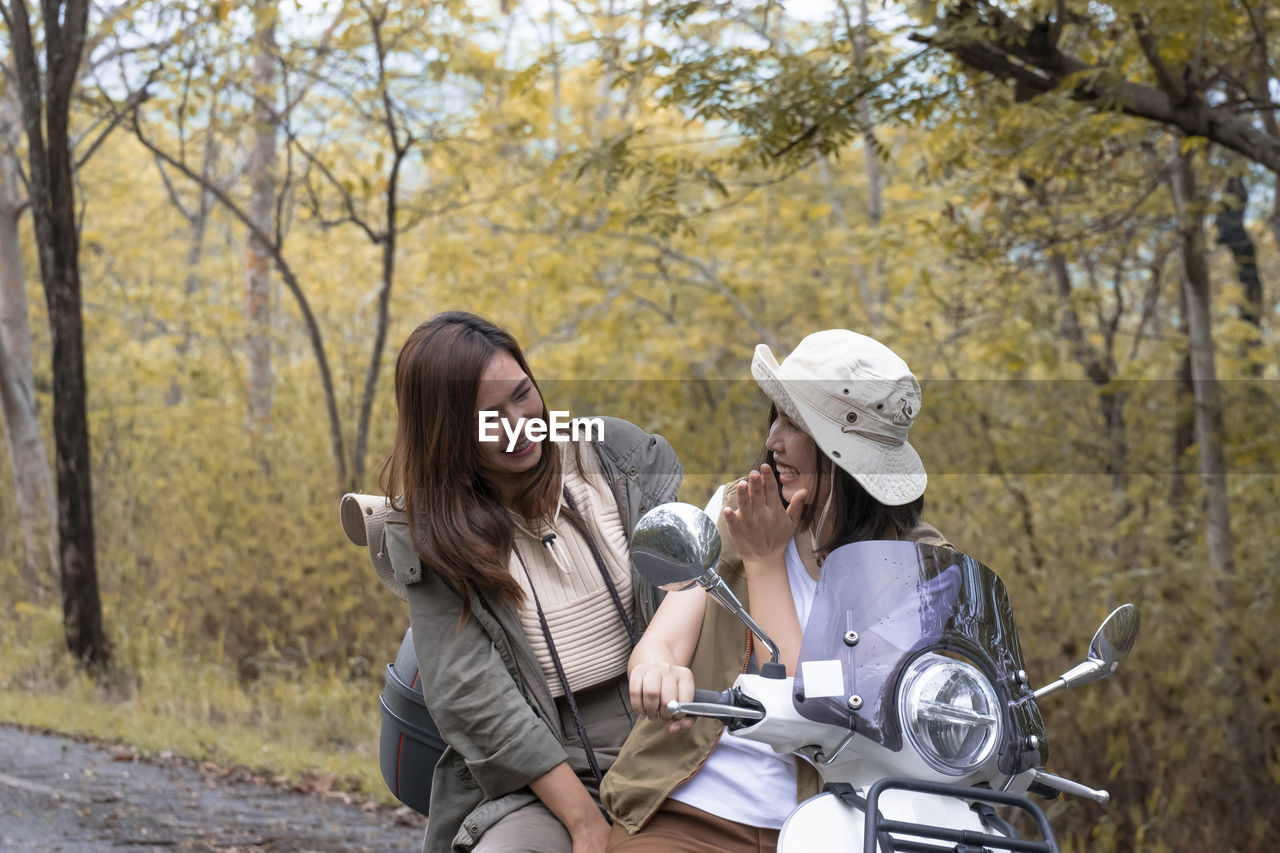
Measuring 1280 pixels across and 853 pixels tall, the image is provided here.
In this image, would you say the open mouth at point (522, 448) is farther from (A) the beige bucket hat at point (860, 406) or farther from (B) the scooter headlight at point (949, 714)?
(B) the scooter headlight at point (949, 714)

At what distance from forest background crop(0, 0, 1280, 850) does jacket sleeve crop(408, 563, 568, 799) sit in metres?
3.11

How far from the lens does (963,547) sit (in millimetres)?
7453

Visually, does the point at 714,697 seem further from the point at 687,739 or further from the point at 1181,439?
the point at 1181,439

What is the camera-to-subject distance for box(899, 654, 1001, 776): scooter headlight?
5.97 feet

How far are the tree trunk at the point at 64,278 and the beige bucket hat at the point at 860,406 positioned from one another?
6748 mm

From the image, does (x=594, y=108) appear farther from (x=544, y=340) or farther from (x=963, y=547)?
(x=963, y=547)

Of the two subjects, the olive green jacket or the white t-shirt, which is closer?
the white t-shirt

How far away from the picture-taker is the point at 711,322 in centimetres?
1409

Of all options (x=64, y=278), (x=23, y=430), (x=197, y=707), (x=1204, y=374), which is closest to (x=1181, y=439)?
(x=1204, y=374)

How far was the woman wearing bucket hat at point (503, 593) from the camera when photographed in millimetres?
2494

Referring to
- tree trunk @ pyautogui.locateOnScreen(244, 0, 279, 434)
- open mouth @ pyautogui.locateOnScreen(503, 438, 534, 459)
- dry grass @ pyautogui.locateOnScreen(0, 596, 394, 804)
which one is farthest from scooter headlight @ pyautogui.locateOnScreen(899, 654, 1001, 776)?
tree trunk @ pyautogui.locateOnScreen(244, 0, 279, 434)

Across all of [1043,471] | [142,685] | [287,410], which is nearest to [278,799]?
[142,685]

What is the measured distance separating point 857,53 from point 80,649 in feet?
20.0

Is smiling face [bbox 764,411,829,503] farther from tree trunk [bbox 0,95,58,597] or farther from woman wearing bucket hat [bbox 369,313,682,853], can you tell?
tree trunk [bbox 0,95,58,597]
